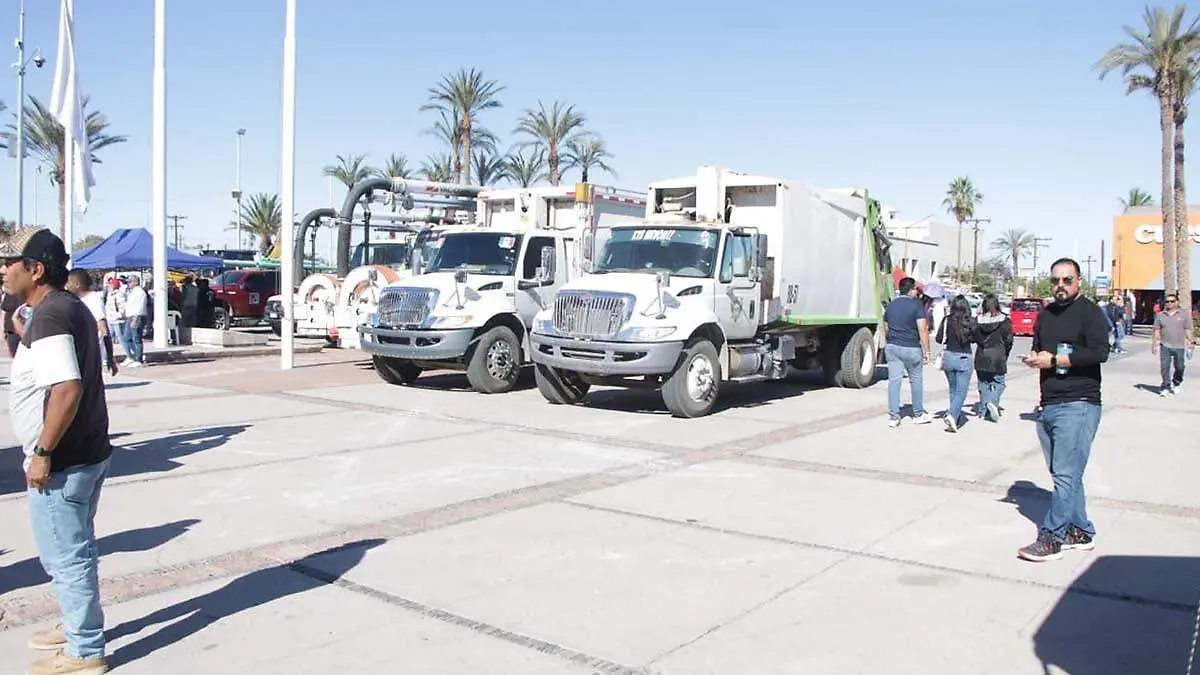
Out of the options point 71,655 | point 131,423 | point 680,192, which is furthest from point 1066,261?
point 131,423

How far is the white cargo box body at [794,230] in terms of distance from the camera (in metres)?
14.8

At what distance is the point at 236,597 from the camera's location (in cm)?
564

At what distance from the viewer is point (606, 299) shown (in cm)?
1309

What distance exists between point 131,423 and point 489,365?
198 inches

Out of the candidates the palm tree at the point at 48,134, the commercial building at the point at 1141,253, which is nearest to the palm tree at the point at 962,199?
the commercial building at the point at 1141,253

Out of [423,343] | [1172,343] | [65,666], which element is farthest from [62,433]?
[1172,343]

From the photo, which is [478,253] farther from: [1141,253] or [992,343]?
[1141,253]

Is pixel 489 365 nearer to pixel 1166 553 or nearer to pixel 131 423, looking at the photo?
pixel 131 423

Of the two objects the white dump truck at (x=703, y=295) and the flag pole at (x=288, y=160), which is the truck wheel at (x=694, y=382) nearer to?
the white dump truck at (x=703, y=295)

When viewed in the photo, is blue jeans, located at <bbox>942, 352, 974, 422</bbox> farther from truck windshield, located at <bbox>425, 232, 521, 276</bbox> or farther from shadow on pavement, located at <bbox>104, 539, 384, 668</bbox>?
shadow on pavement, located at <bbox>104, 539, 384, 668</bbox>

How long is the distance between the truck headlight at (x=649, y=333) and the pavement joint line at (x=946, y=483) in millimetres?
2689

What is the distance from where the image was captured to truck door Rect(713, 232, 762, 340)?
1361cm

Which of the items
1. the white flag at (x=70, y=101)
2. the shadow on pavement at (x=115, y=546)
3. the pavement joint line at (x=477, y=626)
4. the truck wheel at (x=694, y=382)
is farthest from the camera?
the white flag at (x=70, y=101)

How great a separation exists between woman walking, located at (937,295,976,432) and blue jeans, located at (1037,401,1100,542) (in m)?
5.83
